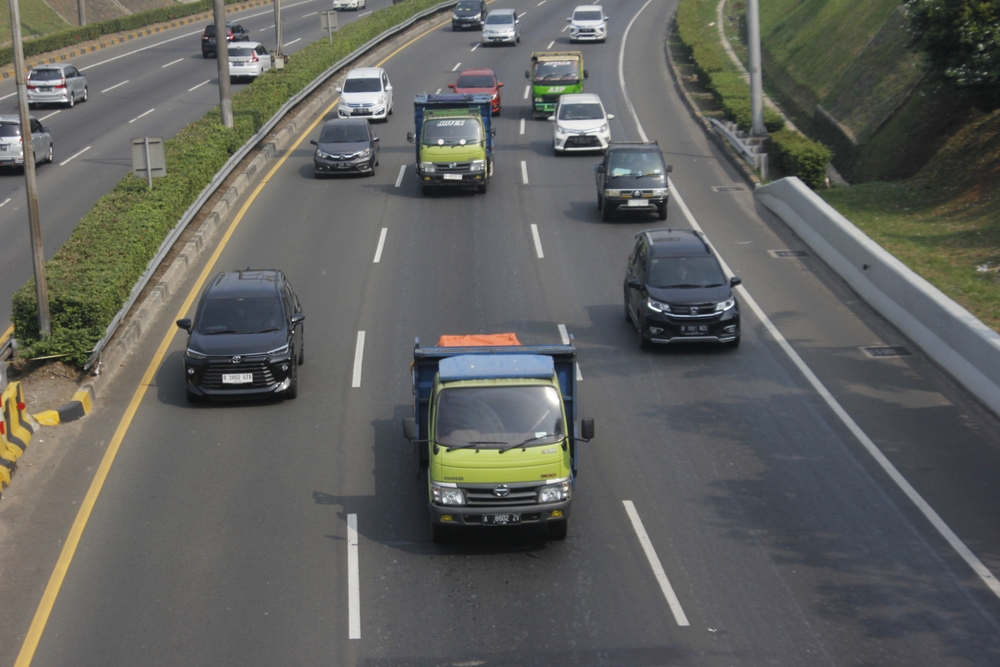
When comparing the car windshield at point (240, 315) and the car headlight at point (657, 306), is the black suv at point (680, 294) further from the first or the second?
the car windshield at point (240, 315)

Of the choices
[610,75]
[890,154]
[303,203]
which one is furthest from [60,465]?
[610,75]

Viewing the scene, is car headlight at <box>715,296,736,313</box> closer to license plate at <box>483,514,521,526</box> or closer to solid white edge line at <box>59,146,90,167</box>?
license plate at <box>483,514,521,526</box>

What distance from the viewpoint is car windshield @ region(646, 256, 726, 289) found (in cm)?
1975

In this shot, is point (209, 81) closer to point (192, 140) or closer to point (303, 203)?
point (192, 140)

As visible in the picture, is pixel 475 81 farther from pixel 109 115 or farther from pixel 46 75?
pixel 46 75

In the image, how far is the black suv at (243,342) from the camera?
17094 mm

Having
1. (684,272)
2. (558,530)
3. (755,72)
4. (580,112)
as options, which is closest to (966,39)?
(755,72)

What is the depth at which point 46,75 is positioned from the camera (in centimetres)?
4297

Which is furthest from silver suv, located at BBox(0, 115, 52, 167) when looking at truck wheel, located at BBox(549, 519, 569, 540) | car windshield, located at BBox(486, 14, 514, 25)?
car windshield, located at BBox(486, 14, 514, 25)

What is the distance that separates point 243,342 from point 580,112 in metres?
20.0

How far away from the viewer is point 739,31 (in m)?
56.0

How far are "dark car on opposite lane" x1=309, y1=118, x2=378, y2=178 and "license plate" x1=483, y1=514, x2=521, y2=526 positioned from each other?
69.9 feet

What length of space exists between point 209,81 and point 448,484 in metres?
40.0

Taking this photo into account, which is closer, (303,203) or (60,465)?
(60,465)
